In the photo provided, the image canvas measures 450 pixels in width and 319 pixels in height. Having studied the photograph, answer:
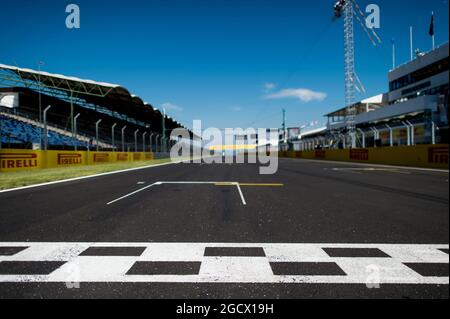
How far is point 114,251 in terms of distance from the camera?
10.0ft

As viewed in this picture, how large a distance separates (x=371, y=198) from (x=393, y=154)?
16871 millimetres

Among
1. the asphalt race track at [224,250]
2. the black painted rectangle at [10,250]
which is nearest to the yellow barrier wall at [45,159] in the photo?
the asphalt race track at [224,250]

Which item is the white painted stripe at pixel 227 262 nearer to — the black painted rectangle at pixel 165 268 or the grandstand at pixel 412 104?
the black painted rectangle at pixel 165 268

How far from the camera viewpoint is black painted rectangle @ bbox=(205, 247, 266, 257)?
2947 mm

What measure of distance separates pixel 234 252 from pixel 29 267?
6.91 ft

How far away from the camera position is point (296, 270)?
257 centimetres

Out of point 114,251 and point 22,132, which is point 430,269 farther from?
point 22,132

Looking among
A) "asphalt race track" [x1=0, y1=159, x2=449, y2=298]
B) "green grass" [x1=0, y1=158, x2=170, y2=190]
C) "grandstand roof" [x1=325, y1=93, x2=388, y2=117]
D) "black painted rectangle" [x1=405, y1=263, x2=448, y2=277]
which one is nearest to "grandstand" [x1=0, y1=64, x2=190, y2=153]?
"green grass" [x1=0, y1=158, x2=170, y2=190]

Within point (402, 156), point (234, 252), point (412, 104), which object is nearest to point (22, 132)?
point (234, 252)

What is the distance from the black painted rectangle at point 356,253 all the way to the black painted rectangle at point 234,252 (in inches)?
31.3

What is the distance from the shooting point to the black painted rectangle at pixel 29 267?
100 inches

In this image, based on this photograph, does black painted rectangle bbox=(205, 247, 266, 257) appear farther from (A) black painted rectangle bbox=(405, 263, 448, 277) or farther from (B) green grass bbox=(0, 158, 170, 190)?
(B) green grass bbox=(0, 158, 170, 190)

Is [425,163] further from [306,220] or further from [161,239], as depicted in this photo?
[161,239]

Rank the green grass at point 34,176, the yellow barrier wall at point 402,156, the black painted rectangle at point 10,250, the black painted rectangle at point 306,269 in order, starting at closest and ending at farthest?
the black painted rectangle at point 306,269
the black painted rectangle at point 10,250
the green grass at point 34,176
the yellow barrier wall at point 402,156
